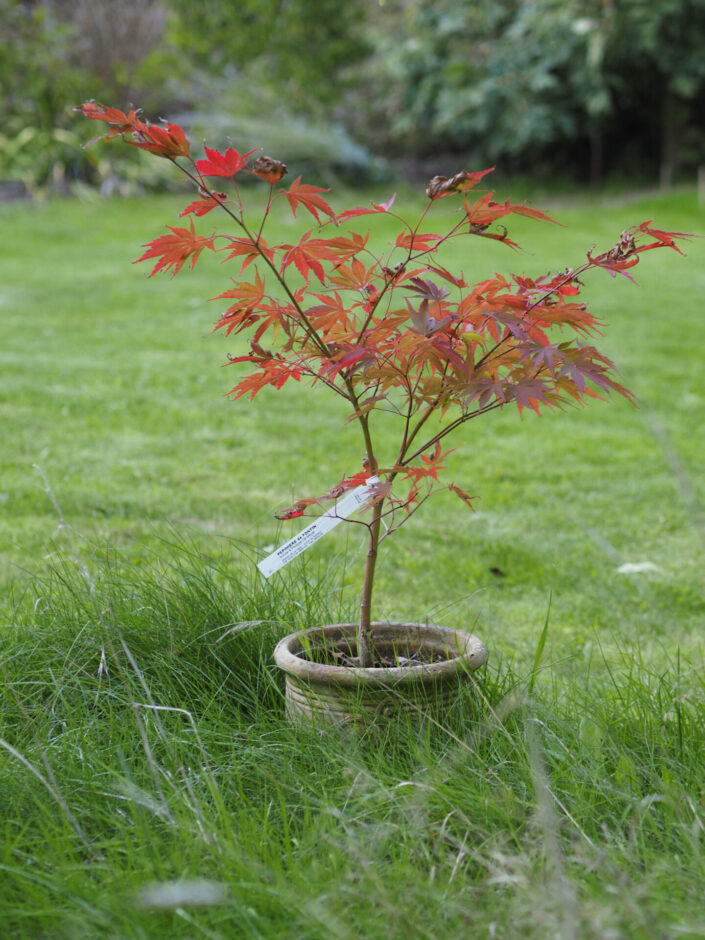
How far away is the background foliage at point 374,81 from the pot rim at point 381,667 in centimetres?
1102

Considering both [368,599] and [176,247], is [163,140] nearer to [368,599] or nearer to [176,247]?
[176,247]

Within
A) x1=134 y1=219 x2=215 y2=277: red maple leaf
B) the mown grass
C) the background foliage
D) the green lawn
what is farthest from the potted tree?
the background foliage

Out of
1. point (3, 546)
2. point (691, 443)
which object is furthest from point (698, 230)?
point (3, 546)

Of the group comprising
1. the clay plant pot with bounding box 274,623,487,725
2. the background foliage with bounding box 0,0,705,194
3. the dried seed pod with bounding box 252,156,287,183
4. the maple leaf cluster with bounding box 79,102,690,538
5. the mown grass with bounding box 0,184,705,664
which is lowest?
the mown grass with bounding box 0,184,705,664

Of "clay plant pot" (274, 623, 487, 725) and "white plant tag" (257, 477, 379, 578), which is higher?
"white plant tag" (257, 477, 379, 578)

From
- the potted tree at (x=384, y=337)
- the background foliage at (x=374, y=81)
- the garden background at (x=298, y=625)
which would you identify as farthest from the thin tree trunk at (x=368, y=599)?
the background foliage at (x=374, y=81)

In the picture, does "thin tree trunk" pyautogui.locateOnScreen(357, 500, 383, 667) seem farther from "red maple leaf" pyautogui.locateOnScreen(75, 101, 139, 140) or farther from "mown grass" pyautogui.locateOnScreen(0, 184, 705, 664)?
"red maple leaf" pyautogui.locateOnScreen(75, 101, 139, 140)

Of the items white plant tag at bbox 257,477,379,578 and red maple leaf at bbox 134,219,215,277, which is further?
white plant tag at bbox 257,477,379,578

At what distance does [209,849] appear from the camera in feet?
4.94

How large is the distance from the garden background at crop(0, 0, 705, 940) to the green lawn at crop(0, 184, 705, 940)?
1 cm

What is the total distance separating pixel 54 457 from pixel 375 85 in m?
13.1

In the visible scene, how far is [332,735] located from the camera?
1951 mm

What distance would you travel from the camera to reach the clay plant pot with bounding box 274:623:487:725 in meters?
1.96

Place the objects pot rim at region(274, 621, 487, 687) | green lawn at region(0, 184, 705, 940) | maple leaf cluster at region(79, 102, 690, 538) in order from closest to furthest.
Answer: green lawn at region(0, 184, 705, 940) → maple leaf cluster at region(79, 102, 690, 538) → pot rim at region(274, 621, 487, 687)
